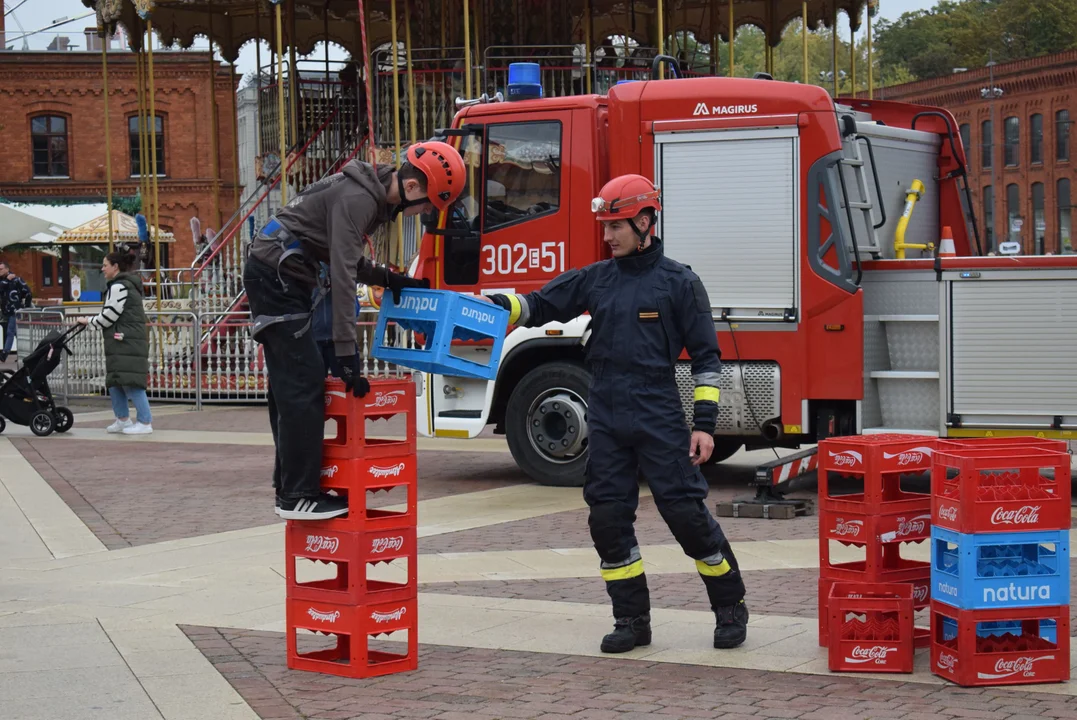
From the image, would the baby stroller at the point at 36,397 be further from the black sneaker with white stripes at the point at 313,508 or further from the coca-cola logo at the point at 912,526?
→ the coca-cola logo at the point at 912,526

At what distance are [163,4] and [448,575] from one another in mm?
15687

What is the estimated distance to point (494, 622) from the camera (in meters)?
7.46

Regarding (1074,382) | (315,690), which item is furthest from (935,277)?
(315,690)

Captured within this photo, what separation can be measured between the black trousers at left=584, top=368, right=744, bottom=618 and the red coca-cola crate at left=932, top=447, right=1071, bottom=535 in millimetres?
1075

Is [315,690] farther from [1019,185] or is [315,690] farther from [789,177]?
[1019,185]

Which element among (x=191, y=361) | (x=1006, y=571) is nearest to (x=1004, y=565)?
(x=1006, y=571)

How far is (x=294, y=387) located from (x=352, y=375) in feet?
0.85

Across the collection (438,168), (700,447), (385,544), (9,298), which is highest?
(438,168)

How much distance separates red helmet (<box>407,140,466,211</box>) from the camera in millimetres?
6734

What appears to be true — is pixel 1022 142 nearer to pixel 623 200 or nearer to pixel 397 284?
pixel 623 200

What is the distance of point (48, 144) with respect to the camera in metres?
55.9

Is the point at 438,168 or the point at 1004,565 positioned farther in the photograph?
the point at 438,168

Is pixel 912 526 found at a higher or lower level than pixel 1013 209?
lower

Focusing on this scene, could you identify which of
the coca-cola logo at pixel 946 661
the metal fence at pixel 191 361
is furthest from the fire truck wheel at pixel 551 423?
the metal fence at pixel 191 361
